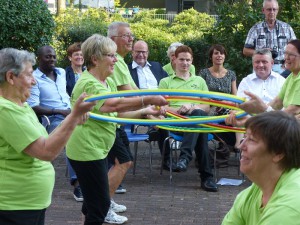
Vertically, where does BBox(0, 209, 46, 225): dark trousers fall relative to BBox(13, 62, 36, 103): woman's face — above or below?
below

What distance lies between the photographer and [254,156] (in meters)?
3.14

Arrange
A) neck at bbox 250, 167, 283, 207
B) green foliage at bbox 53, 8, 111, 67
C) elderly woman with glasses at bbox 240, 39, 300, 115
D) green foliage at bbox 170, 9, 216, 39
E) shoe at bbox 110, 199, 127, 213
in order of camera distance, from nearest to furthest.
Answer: neck at bbox 250, 167, 283, 207 → elderly woman with glasses at bbox 240, 39, 300, 115 → shoe at bbox 110, 199, 127, 213 → green foliage at bbox 53, 8, 111, 67 → green foliage at bbox 170, 9, 216, 39

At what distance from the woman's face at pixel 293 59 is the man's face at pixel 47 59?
143 inches

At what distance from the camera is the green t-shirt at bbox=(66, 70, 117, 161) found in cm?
561

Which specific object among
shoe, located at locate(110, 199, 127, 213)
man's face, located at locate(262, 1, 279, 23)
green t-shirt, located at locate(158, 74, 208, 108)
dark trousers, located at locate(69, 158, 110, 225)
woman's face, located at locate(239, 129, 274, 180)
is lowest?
shoe, located at locate(110, 199, 127, 213)

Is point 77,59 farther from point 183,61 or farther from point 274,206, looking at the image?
point 274,206

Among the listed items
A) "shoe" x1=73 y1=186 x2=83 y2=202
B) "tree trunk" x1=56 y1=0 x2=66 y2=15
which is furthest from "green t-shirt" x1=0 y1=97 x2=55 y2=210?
"tree trunk" x1=56 y1=0 x2=66 y2=15

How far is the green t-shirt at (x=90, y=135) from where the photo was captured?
5613 mm

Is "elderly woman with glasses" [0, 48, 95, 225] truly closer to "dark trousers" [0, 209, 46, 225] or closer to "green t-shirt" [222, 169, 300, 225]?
"dark trousers" [0, 209, 46, 225]

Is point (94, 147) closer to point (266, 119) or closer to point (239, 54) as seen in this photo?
point (266, 119)

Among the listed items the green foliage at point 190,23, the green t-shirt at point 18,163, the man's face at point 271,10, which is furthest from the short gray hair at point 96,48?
the green foliage at point 190,23

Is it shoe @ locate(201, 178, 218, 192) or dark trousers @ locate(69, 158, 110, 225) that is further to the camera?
shoe @ locate(201, 178, 218, 192)

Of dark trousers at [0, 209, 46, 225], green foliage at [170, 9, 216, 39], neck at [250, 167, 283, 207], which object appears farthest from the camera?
green foliage at [170, 9, 216, 39]

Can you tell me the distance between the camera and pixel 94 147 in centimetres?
564
